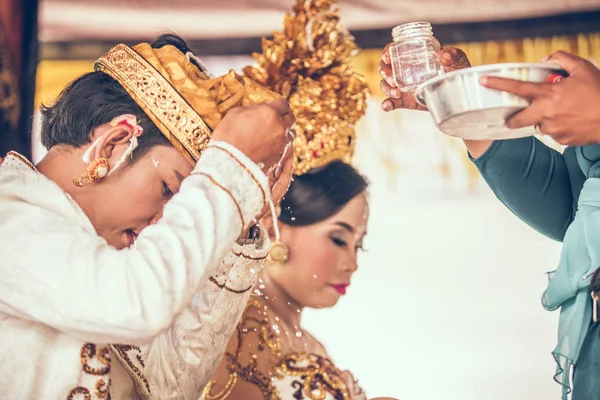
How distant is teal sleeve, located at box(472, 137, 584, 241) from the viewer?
205 centimetres

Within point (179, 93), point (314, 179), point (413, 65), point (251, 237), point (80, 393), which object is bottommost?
point (80, 393)

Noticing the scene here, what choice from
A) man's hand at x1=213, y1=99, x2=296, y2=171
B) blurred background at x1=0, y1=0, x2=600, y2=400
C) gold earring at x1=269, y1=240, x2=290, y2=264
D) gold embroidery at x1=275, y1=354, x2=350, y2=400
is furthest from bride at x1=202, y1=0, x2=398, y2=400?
man's hand at x1=213, y1=99, x2=296, y2=171

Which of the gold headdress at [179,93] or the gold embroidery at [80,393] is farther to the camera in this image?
the gold headdress at [179,93]

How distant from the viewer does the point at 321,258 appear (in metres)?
3.22

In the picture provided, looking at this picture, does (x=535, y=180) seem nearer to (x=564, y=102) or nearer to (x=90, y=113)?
(x=564, y=102)

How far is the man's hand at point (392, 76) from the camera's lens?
203cm

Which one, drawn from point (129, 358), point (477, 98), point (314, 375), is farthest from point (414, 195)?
point (477, 98)

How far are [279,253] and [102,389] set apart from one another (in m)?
1.50

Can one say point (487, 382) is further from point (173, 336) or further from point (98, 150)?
point (98, 150)

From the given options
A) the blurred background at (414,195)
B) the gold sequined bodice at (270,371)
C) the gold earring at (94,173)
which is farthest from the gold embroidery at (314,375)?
the gold earring at (94,173)

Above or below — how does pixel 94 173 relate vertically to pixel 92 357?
above

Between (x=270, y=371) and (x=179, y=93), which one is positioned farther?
(x=270, y=371)

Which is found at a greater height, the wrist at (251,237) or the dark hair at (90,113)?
the dark hair at (90,113)

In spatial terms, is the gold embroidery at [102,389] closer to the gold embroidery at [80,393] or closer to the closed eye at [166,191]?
the gold embroidery at [80,393]
